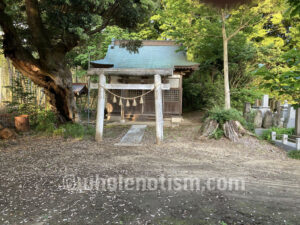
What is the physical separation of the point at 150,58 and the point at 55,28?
6.27m

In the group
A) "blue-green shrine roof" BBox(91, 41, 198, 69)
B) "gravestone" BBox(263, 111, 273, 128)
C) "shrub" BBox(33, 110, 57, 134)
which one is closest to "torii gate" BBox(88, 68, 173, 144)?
"shrub" BBox(33, 110, 57, 134)

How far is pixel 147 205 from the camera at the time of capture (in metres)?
2.70

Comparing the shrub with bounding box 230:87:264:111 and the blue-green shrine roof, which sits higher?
the blue-green shrine roof

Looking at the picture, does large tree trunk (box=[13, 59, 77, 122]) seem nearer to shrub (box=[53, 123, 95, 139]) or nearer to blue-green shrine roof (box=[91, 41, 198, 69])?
shrub (box=[53, 123, 95, 139])

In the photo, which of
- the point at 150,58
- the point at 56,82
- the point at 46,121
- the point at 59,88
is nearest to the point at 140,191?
the point at 56,82

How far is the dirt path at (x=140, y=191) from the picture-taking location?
2.46 m

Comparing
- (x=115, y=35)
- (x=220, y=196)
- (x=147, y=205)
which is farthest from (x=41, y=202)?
(x=115, y=35)

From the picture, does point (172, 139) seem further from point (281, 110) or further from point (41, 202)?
point (281, 110)

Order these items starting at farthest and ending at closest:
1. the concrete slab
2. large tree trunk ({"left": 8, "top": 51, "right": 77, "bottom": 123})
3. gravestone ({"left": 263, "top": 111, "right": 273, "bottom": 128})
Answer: gravestone ({"left": 263, "top": 111, "right": 273, "bottom": 128})
large tree trunk ({"left": 8, "top": 51, "right": 77, "bottom": 123})
the concrete slab

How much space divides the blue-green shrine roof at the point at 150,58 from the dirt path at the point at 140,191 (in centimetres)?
593

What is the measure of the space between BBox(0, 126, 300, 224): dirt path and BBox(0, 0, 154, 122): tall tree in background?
2240mm

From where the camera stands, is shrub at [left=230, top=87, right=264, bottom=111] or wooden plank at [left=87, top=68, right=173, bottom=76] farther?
shrub at [left=230, top=87, right=264, bottom=111]

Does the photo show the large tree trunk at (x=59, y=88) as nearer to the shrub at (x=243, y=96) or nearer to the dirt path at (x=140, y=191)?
the dirt path at (x=140, y=191)

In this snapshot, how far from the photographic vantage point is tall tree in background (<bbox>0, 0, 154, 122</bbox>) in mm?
5867
